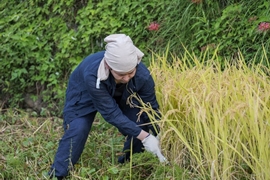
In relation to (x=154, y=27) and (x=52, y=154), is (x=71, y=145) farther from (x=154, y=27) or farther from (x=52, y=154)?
(x=154, y=27)

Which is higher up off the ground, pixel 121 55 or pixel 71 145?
pixel 121 55

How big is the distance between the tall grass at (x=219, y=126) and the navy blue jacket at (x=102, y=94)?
15cm

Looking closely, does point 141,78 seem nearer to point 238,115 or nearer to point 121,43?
point 121,43

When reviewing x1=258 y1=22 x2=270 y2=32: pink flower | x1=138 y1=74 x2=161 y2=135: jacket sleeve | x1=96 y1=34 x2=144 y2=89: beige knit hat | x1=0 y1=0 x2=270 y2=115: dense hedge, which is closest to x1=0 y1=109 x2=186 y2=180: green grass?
x1=138 y1=74 x2=161 y2=135: jacket sleeve

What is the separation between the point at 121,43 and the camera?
2611mm

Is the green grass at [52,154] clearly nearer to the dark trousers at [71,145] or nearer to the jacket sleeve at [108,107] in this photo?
the dark trousers at [71,145]

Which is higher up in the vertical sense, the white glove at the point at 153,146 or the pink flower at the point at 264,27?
the white glove at the point at 153,146

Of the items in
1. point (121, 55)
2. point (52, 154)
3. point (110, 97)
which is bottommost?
point (52, 154)

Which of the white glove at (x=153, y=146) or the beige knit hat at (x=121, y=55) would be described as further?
the white glove at (x=153, y=146)

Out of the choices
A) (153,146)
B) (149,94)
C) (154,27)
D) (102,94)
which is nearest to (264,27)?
(154,27)

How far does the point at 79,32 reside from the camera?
15.9 ft

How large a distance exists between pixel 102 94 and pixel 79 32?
221 centimetres

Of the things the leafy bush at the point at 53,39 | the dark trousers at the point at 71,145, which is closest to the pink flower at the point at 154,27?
the leafy bush at the point at 53,39

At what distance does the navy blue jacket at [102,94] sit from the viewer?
2777 mm
